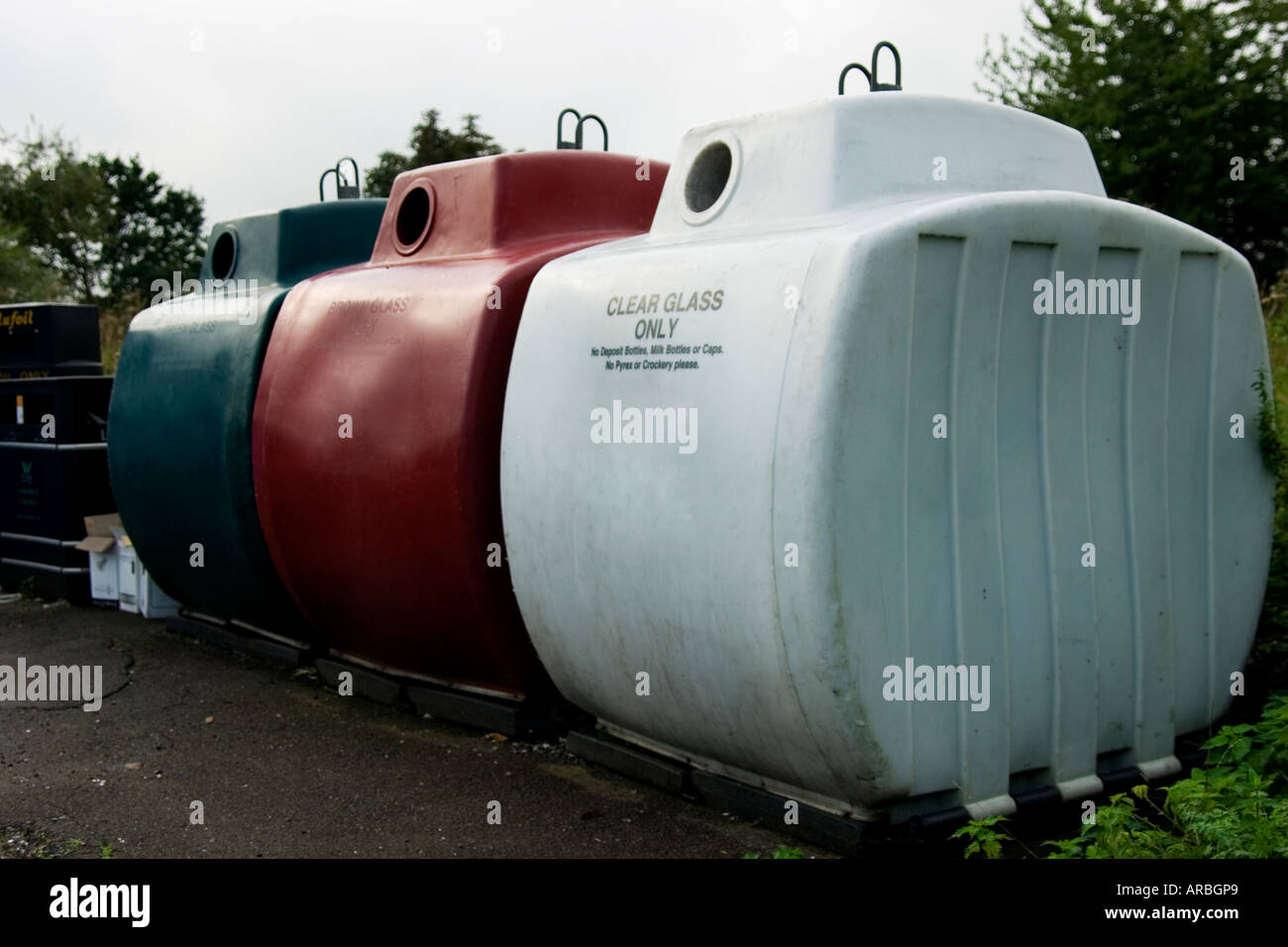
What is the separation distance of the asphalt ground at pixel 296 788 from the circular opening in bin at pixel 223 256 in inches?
88.9

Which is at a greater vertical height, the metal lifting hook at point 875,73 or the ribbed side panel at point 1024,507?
the metal lifting hook at point 875,73

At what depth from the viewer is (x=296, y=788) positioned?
4.78 meters

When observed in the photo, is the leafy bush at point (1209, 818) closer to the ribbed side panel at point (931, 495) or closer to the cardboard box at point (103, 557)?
the ribbed side panel at point (931, 495)

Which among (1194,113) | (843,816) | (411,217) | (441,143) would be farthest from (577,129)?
(441,143)

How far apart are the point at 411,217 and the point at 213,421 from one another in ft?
4.41

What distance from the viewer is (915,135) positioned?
13.5ft

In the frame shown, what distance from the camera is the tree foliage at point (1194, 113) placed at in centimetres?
1900

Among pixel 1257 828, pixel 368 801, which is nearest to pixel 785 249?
pixel 1257 828

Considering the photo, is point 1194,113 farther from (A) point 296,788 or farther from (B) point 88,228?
(B) point 88,228

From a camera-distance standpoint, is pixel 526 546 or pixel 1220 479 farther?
pixel 526 546

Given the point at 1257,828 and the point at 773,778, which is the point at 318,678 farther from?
the point at 1257,828

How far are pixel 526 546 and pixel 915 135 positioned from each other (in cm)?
185

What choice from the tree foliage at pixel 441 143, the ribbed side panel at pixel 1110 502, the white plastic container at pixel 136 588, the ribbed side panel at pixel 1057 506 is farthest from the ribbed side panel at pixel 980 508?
the tree foliage at pixel 441 143

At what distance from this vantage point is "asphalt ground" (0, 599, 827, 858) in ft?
13.7
